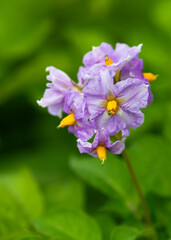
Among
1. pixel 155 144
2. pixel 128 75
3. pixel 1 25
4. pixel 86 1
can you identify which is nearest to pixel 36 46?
pixel 1 25

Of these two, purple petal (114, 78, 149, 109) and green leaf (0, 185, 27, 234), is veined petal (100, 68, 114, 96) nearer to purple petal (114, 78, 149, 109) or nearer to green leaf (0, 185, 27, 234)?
purple petal (114, 78, 149, 109)

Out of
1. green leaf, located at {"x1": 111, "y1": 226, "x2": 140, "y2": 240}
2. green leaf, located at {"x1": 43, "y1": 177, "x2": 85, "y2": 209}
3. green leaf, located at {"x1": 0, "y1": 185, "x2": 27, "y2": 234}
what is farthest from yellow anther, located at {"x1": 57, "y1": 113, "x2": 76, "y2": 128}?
green leaf, located at {"x1": 43, "y1": 177, "x2": 85, "y2": 209}

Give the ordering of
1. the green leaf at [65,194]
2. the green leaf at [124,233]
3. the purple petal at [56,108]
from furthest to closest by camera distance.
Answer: the green leaf at [65,194] → the purple petal at [56,108] → the green leaf at [124,233]

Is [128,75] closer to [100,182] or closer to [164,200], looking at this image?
[100,182]

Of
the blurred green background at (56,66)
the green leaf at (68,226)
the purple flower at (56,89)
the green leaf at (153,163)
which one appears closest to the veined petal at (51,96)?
the purple flower at (56,89)

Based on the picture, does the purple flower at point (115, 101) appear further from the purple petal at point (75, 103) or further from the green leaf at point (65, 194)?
the green leaf at point (65, 194)

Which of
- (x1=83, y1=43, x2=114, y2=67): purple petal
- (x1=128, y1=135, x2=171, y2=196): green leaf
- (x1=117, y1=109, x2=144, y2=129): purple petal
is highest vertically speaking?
(x1=83, y1=43, x2=114, y2=67): purple petal

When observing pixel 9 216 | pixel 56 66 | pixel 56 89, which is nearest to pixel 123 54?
pixel 56 89

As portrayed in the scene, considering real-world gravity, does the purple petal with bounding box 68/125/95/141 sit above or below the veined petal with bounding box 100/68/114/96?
below
